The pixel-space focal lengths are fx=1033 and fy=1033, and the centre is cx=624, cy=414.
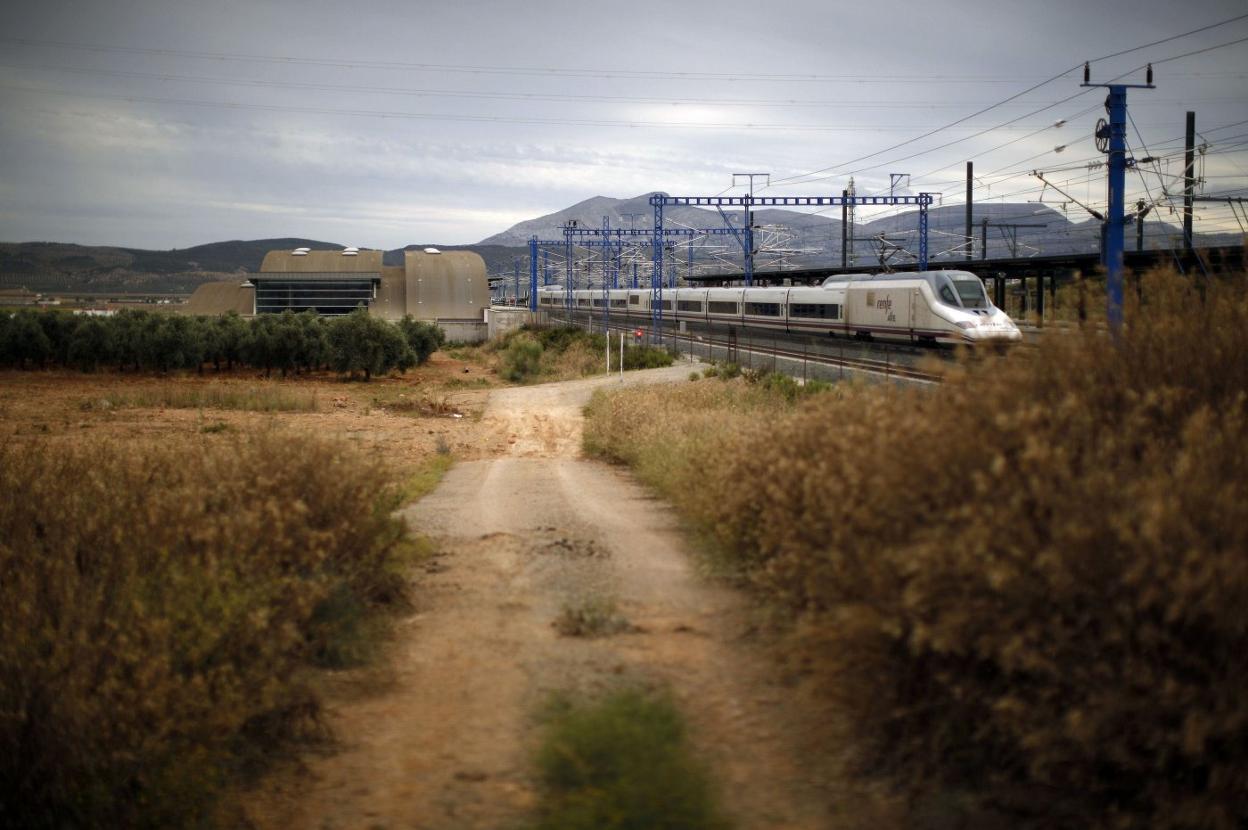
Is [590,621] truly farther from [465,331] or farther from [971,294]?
[465,331]

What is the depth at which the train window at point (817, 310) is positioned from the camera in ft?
129

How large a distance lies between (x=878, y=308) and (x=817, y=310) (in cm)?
580

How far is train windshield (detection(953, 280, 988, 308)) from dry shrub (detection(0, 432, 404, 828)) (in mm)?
25219

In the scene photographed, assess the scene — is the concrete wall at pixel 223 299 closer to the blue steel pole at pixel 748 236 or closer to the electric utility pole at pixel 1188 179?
the blue steel pole at pixel 748 236

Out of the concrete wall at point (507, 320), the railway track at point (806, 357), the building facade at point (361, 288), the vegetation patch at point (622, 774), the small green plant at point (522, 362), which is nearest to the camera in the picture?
the vegetation patch at point (622, 774)

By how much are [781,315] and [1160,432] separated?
39.2 m

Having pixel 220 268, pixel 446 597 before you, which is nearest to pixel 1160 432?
pixel 446 597

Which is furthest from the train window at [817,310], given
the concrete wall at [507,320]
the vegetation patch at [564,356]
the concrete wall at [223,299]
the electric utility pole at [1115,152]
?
the concrete wall at [223,299]

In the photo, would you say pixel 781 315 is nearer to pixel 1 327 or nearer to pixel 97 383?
pixel 97 383

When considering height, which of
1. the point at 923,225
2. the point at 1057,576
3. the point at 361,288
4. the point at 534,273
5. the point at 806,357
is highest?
the point at 534,273

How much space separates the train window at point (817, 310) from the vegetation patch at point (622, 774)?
34077 millimetres

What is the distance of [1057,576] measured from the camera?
4684 mm

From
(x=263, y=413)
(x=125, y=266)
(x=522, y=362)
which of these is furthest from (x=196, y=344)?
(x=125, y=266)

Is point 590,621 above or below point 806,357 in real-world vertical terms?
below
